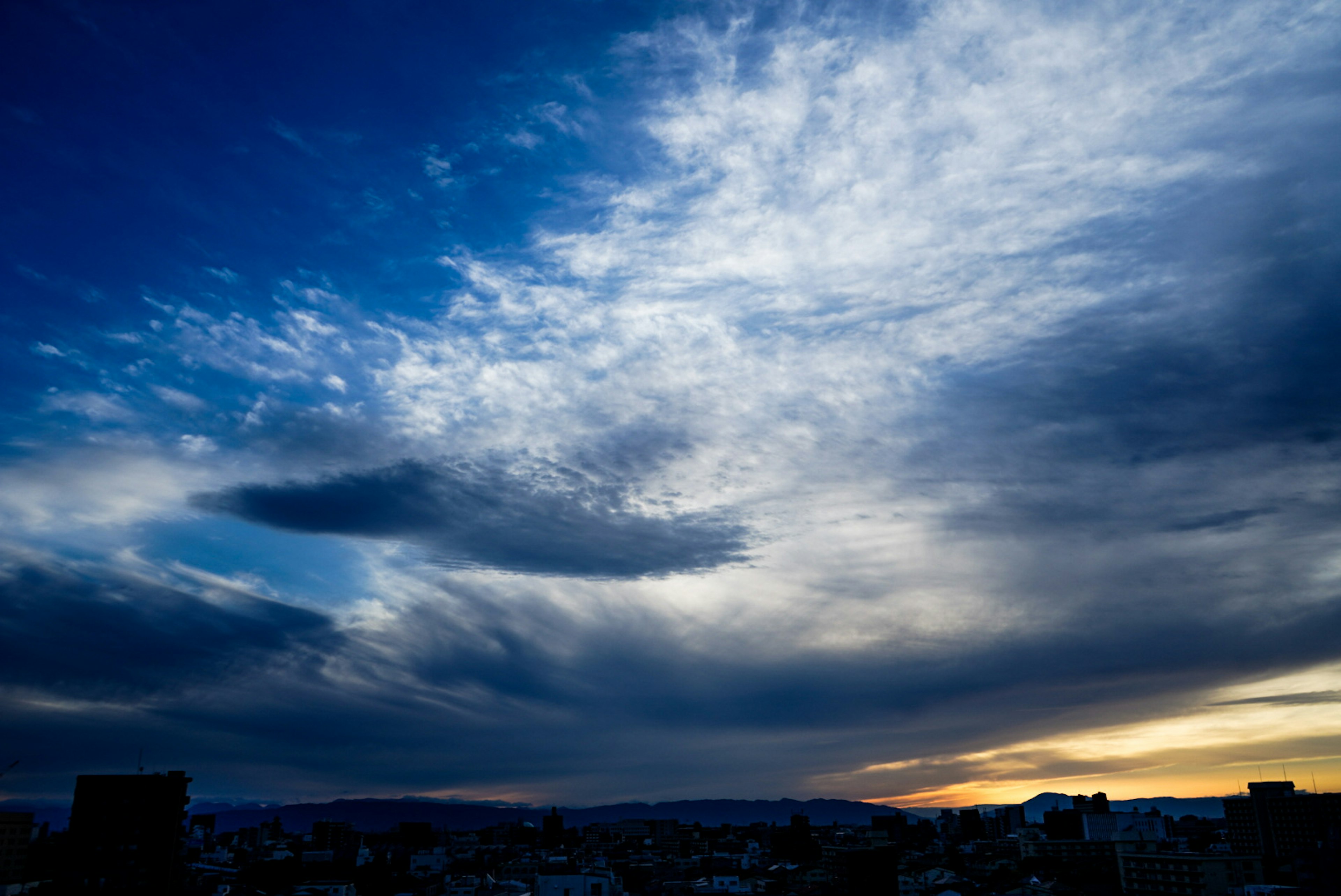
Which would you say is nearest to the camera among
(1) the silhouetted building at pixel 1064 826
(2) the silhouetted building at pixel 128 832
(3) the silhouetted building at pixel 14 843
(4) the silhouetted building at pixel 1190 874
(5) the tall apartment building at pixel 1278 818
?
(2) the silhouetted building at pixel 128 832

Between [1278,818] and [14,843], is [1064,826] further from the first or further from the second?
[14,843]

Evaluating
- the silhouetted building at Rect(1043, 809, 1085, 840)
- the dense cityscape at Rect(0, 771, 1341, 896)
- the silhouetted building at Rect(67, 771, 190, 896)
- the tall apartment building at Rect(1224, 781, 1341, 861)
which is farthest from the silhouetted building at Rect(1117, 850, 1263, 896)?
the silhouetted building at Rect(67, 771, 190, 896)

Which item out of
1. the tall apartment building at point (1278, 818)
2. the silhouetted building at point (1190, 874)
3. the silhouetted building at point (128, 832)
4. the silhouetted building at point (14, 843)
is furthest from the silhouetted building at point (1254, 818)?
the silhouetted building at point (14, 843)

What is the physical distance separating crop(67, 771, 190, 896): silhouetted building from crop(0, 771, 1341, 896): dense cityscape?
4.9 inches

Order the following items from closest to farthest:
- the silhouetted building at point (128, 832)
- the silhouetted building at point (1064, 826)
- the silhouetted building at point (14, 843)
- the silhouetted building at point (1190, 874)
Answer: the silhouetted building at point (128, 832) → the silhouetted building at point (1190, 874) → the silhouetted building at point (14, 843) → the silhouetted building at point (1064, 826)

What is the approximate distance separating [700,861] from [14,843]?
110m

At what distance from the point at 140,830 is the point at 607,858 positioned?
94.0 meters

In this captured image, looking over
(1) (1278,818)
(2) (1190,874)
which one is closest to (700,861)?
(2) (1190,874)

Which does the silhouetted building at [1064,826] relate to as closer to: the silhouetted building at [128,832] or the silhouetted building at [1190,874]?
the silhouetted building at [1190,874]

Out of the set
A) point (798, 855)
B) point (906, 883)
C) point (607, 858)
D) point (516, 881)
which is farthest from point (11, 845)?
point (798, 855)

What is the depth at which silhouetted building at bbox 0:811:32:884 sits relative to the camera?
330ft

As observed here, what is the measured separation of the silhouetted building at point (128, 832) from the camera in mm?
79625

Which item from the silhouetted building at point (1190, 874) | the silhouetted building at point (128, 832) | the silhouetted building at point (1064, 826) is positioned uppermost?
the silhouetted building at point (128, 832)

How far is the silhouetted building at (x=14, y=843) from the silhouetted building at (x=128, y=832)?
1116 inches
